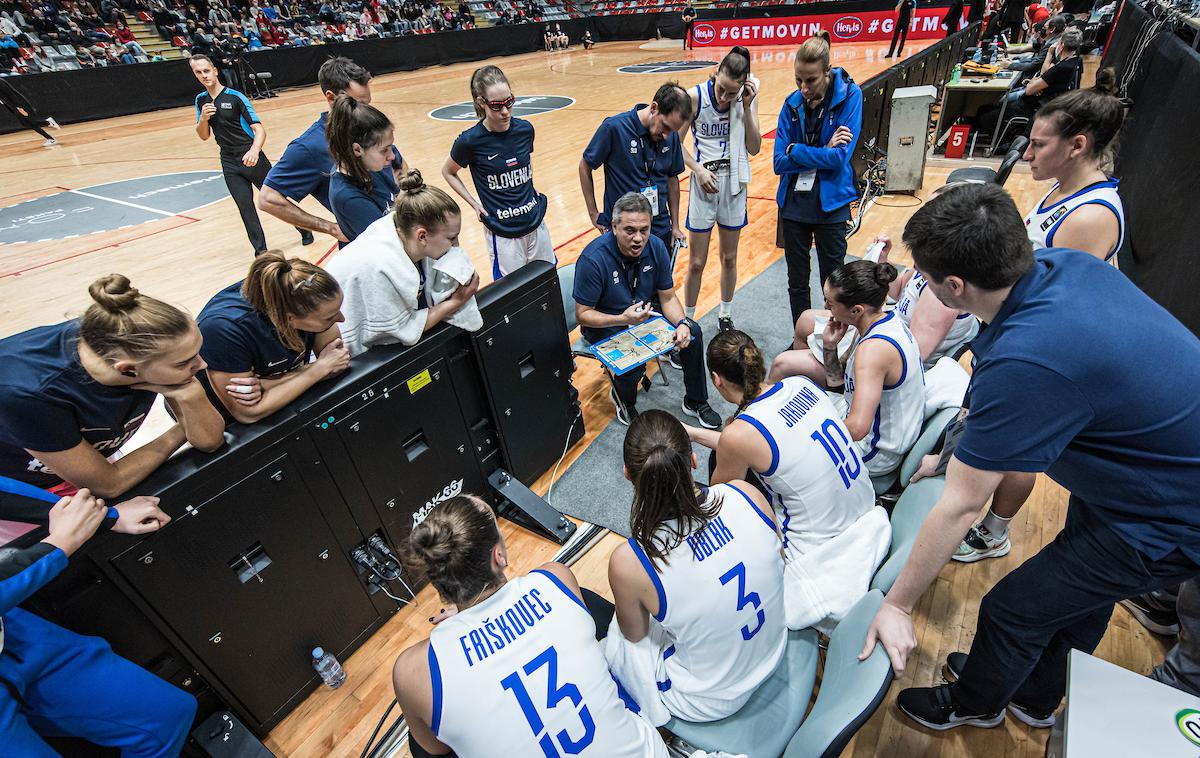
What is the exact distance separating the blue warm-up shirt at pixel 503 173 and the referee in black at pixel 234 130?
261cm

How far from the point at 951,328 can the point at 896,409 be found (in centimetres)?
88

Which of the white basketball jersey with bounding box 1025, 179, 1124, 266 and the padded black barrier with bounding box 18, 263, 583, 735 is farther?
the white basketball jersey with bounding box 1025, 179, 1124, 266

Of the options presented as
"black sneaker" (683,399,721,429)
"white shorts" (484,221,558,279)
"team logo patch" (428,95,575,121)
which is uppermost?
"white shorts" (484,221,558,279)

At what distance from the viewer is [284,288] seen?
1919 mm

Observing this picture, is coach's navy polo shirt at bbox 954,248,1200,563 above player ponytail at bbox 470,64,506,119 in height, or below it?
below

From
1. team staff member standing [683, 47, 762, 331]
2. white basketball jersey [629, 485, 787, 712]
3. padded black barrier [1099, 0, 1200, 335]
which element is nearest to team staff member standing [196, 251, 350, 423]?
white basketball jersey [629, 485, 787, 712]

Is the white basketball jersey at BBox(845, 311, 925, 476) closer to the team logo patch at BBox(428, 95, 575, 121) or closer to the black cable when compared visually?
the black cable

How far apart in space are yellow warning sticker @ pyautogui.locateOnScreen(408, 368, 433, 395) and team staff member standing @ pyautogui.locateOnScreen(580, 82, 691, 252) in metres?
1.82

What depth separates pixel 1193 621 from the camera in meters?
1.78

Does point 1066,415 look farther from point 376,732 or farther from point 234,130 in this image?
point 234,130

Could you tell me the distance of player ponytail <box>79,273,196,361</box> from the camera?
1.54 metres

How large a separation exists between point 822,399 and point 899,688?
3.96 ft

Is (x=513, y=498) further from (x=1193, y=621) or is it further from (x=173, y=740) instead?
(x=1193, y=621)

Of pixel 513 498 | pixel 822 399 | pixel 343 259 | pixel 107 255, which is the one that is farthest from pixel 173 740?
pixel 107 255
